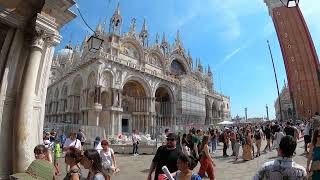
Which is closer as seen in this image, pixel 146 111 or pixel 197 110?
pixel 146 111

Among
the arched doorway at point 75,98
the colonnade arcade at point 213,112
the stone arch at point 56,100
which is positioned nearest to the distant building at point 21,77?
the arched doorway at point 75,98

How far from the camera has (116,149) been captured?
18.8m

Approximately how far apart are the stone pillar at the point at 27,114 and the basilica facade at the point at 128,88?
2071 centimetres

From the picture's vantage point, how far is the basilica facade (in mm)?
28266

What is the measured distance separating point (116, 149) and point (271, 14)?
45.0 meters

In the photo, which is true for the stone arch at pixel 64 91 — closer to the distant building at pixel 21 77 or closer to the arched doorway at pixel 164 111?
the arched doorway at pixel 164 111

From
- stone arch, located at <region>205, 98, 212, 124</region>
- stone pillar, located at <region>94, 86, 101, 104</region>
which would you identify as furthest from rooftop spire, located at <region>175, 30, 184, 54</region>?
stone pillar, located at <region>94, 86, 101, 104</region>

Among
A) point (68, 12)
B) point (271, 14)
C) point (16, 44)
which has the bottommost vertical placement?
point (16, 44)

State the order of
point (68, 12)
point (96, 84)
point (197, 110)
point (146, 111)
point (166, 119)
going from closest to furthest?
point (68, 12) < point (96, 84) < point (146, 111) < point (166, 119) < point (197, 110)

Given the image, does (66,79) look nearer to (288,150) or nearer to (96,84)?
(96,84)

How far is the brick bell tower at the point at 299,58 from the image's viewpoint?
4772cm

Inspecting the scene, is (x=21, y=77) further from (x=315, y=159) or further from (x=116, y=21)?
(x=116, y=21)

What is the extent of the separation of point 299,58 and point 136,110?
32826 millimetres

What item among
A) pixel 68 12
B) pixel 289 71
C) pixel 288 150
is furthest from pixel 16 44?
pixel 289 71
